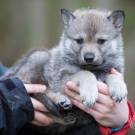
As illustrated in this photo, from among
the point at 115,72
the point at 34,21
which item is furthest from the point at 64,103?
the point at 34,21

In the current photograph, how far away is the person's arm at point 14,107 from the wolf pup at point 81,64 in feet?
0.81

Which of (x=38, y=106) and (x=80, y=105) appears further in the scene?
(x=38, y=106)

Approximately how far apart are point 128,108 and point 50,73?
708 millimetres

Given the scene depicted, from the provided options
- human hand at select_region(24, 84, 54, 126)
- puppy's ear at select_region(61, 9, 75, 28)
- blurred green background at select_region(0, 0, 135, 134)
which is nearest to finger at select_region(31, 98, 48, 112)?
human hand at select_region(24, 84, 54, 126)

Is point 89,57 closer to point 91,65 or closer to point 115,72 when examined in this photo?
point 91,65

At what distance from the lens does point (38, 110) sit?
5395mm

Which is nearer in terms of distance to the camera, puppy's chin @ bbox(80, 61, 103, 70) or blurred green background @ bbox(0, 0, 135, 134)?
puppy's chin @ bbox(80, 61, 103, 70)

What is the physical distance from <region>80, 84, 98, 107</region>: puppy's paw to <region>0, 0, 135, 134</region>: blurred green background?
6.85 metres

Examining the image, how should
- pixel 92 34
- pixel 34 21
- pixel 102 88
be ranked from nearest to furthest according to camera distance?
pixel 102 88, pixel 92 34, pixel 34 21

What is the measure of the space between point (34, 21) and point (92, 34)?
24.0 ft

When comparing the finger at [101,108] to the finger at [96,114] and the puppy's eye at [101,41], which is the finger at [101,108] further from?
the puppy's eye at [101,41]

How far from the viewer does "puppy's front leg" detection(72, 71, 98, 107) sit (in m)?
5.13

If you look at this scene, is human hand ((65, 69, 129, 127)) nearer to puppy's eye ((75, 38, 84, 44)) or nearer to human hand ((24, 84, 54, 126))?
human hand ((24, 84, 54, 126))

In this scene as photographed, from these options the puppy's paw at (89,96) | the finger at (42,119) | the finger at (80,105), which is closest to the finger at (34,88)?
the finger at (42,119)
